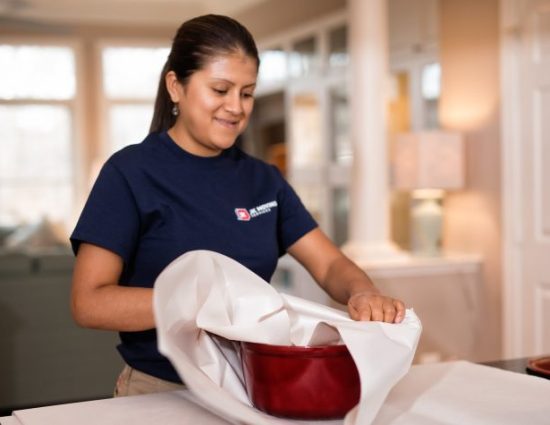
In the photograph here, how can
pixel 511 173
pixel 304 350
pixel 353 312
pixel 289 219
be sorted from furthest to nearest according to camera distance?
pixel 511 173 → pixel 289 219 → pixel 353 312 → pixel 304 350

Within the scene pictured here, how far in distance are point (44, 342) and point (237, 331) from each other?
3460mm

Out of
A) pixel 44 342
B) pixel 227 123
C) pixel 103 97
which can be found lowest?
pixel 44 342

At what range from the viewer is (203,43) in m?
1.58

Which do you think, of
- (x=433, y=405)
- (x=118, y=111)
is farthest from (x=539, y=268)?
(x=118, y=111)

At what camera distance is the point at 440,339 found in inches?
171

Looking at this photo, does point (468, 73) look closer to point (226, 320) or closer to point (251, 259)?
point (251, 259)

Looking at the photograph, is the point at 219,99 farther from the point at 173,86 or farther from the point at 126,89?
the point at 126,89

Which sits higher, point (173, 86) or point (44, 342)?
point (173, 86)

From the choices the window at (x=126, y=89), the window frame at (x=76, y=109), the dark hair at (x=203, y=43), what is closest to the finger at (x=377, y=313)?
the dark hair at (x=203, y=43)

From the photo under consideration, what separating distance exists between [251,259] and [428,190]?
3034 millimetres

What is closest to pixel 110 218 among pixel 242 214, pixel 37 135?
pixel 242 214

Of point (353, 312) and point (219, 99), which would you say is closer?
point (353, 312)

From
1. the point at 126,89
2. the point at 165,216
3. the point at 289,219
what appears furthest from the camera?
the point at 126,89

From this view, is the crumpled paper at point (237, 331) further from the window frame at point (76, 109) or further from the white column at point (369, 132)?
the window frame at point (76, 109)
